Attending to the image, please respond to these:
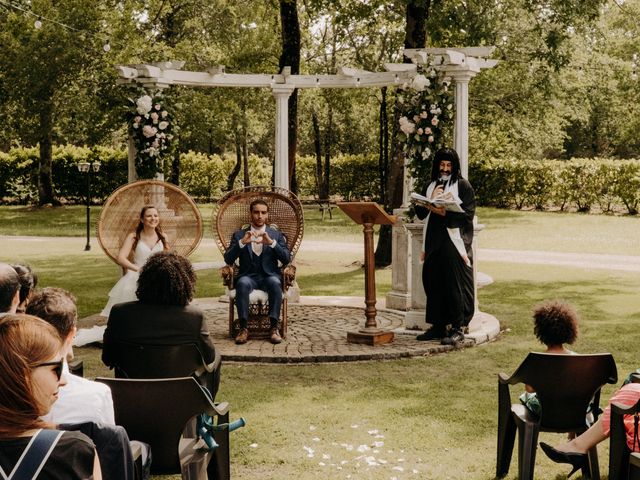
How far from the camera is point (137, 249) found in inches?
356

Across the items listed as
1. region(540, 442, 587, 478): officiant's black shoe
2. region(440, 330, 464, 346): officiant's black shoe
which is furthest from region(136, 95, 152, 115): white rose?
region(540, 442, 587, 478): officiant's black shoe

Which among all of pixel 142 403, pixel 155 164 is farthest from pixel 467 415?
pixel 155 164

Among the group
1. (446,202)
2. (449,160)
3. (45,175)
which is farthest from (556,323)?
(45,175)

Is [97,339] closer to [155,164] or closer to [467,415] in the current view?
[155,164]

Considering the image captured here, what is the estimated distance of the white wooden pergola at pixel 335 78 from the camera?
9.40 meters

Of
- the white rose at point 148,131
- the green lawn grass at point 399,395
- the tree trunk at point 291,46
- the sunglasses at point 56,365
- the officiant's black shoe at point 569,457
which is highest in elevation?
the tree trunk at point 291,46

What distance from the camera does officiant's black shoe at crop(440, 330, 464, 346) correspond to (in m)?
8.68

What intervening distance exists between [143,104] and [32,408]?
8.68 meters

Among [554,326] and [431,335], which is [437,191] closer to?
[431,335]

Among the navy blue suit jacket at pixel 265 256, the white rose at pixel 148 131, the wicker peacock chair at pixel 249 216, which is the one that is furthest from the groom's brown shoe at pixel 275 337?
the white rose at pixel 148 131

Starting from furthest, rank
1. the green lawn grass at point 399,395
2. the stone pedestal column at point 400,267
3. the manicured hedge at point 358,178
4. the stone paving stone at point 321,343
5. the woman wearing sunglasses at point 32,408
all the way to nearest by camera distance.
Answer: the manicured hedge at point 358,178, the stone pedestal column at point 400,267, the stone paving stone at point 321,343, the green lawn grass at point 399,395, the woman wearing sunglasses at point 32,408

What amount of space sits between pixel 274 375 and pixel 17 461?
17.6ft

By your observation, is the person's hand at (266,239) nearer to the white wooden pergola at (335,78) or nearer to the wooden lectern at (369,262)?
the wooden lectern at (369,262)

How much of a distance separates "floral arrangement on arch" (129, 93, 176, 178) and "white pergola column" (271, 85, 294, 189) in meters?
1.45
